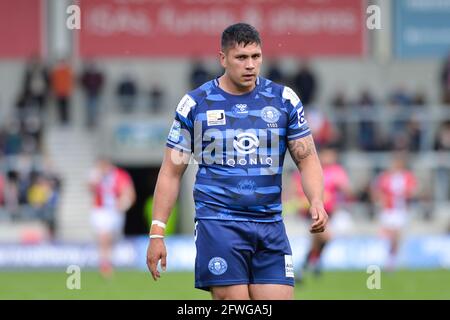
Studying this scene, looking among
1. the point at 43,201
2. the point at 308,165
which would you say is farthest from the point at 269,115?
the point at 43,201

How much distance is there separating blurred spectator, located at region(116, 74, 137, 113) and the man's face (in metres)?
23.7

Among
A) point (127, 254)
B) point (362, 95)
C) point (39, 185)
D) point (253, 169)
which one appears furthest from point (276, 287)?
point (362, 95)

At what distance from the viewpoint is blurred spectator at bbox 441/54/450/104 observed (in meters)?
30.9

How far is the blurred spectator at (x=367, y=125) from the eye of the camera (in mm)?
30016

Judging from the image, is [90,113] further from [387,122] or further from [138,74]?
[387,122]

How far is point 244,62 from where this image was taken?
857 cm

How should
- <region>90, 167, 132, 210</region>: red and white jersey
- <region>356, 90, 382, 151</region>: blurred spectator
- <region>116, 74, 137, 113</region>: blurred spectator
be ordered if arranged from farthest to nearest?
<region>116, 74, 137, 113</region>: blurred spectator, <region>356, 90, 382, 151</region>: blurred spectator, <region>90, 167, 132, 210</region>: red and white jersey

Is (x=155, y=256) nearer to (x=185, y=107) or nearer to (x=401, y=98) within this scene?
(x=185, y=107)

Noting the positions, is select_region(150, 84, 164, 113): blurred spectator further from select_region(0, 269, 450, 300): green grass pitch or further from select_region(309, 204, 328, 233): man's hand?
select_region(309, 204, 328, 233): man's hand

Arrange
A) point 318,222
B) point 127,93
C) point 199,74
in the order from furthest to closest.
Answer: point 127,93 → point 199,74 → point 318,222

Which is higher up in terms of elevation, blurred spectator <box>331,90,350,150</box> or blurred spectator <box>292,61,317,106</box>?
blurred spectator <box>292,61,317,106</box>

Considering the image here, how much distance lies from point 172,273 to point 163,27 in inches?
350

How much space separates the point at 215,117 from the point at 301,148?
0.63 meters

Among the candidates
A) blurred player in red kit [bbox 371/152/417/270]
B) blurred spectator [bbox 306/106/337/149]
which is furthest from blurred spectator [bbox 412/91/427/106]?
blurred player in red kit [bbox 371/152/417/270]
